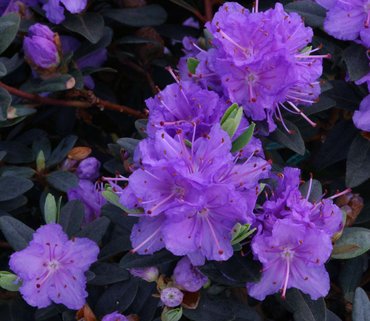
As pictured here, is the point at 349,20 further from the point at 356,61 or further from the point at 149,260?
the point at 149,260

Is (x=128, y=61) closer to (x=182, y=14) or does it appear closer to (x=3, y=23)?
(x=182, y=14)

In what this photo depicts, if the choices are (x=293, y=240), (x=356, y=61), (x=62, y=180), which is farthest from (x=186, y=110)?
(x=62, y=180)

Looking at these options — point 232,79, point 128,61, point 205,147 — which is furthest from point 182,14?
point 205,147

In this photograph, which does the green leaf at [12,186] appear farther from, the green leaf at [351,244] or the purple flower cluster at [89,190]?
the green leaf at [351,244]

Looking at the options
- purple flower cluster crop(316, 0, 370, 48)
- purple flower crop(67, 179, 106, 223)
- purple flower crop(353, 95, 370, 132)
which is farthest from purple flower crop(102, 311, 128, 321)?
purple flower cluster crop(316, 0, 370, 48)

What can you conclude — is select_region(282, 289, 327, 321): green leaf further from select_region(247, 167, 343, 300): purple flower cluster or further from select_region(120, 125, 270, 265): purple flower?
select_region(120, 125, 270, 265): purple flower
